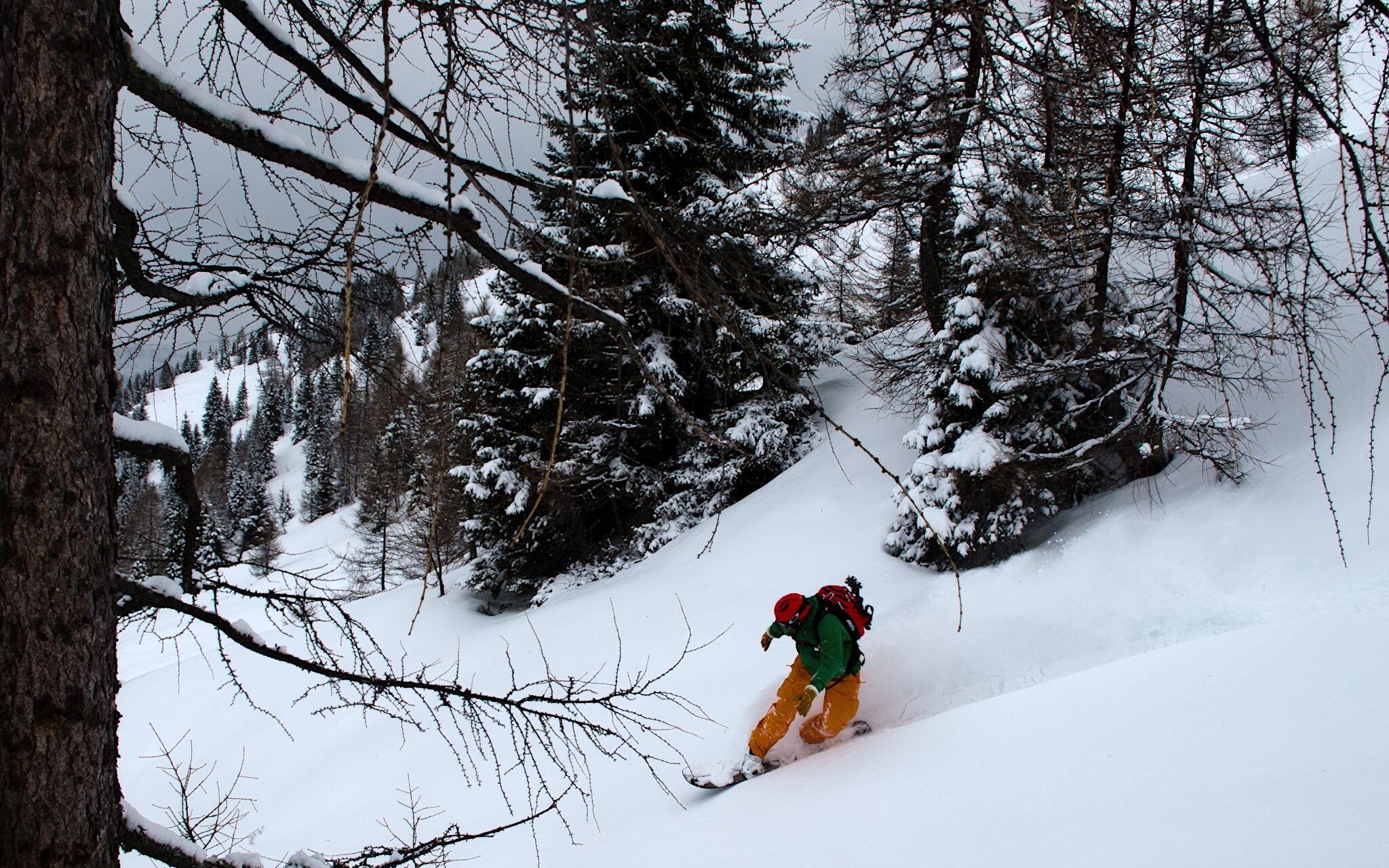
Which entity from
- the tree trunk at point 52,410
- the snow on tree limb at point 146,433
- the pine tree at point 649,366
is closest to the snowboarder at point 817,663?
the pine tree at point 649,366

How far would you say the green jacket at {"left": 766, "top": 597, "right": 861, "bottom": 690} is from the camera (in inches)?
201

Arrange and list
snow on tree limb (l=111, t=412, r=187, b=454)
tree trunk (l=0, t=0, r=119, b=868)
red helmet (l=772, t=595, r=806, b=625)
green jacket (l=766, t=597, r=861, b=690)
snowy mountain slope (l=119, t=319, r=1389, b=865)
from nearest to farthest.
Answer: tree trunk (l=0, t=0, r=119, b=868), snow on tree limb (l=111, t=412, r=187, b=454), snowy mountain slope (l=119, t=319, r=1389, b=865), green jacket (l=766, t=597, r=861, b=690), red helmet (l=772, t=595, r=806, b=625)

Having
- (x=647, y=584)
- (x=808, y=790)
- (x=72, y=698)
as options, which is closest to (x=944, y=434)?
(x=647, y=584)

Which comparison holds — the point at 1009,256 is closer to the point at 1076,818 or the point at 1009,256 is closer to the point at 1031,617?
the point at 1031,617

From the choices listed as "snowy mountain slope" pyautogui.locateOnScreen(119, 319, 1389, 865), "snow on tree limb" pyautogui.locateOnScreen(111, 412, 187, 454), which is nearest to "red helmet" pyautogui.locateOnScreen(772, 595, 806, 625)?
"snowy mountain slope" pyautogui.locateOnScreen(119, 319, 1389, 865)

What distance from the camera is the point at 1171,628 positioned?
5984 millimetres

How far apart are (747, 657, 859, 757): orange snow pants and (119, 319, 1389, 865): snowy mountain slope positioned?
0.87 ft

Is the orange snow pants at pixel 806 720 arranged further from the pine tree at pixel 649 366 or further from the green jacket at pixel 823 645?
the pine tree at pixel 649 366

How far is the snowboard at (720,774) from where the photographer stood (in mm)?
5129

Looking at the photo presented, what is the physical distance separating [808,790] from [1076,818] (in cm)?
169

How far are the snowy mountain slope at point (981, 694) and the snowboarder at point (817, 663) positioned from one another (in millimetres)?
310

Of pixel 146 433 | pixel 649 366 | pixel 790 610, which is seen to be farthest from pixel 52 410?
pixel 790 610

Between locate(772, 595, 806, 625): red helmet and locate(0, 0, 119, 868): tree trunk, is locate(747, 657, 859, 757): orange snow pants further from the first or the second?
locate(0, 0, 119, 868): tree trunk

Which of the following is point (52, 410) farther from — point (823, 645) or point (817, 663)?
point (817, 663)
